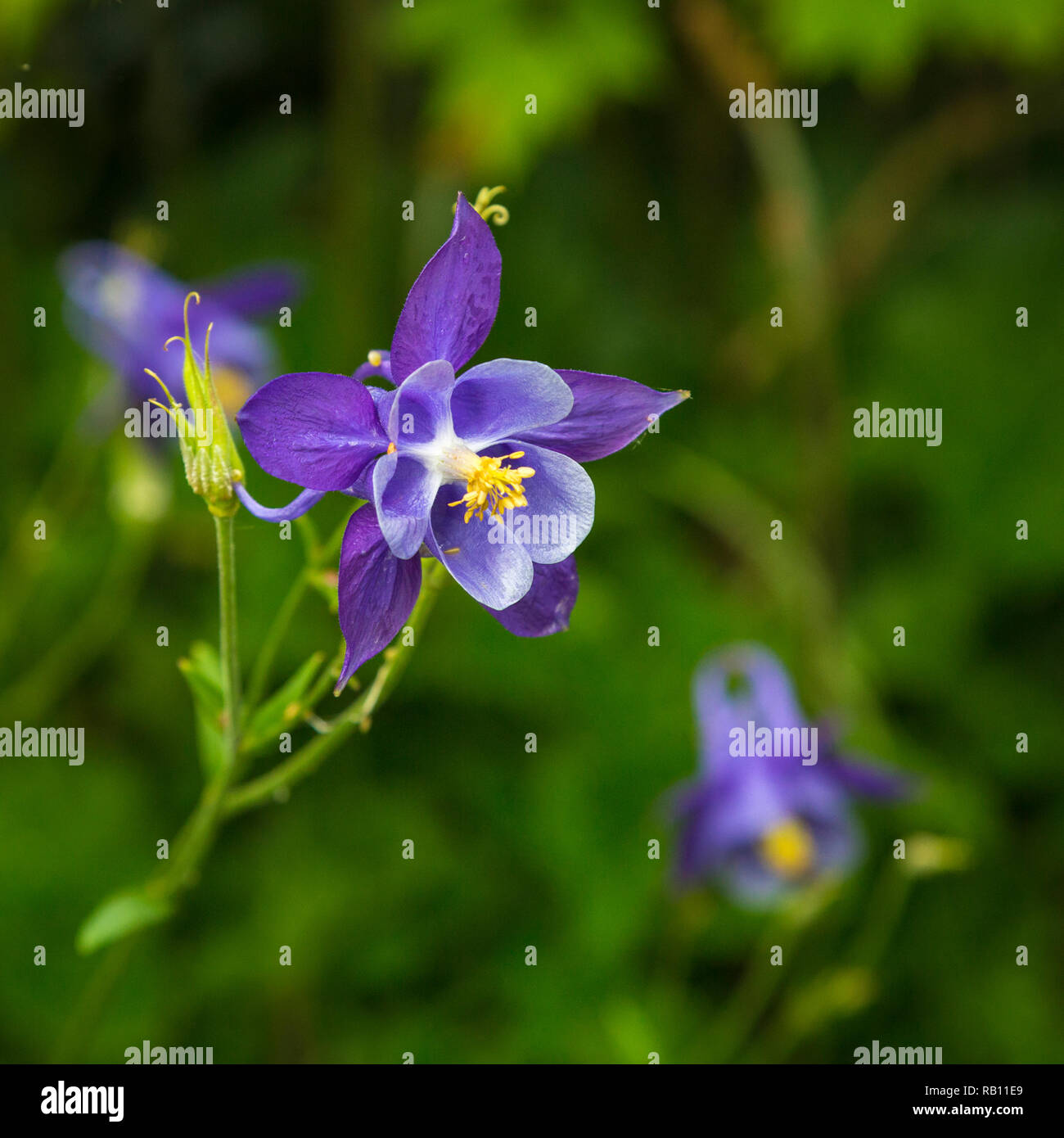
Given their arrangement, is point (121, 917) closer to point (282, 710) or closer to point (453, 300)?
point (282, 710)

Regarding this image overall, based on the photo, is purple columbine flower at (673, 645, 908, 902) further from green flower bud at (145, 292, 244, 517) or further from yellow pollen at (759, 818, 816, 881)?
green flower bud at (145, 292, 244, 517)

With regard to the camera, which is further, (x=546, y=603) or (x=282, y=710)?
Result: (x=282, y=710)

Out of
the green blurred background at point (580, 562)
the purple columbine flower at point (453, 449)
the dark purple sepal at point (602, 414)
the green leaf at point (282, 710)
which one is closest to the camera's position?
the purple columbine flower at point (453, 449)

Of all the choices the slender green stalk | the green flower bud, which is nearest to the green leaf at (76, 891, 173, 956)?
the slender green stalk

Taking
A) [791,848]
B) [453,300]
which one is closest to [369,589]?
[453,300]

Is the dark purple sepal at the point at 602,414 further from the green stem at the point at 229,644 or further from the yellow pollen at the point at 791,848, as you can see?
the yellow pollen at the point at 791,848

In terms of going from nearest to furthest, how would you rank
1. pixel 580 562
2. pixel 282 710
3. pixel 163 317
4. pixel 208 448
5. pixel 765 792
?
pixel 208 448 → pixel 282 710 → pixel 163 317 → pixel 765 792 → pixel 580 562

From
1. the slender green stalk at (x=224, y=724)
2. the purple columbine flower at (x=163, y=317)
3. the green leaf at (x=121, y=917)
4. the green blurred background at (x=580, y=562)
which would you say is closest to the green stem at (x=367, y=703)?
the slender green stalk at (x=224, y=724)
